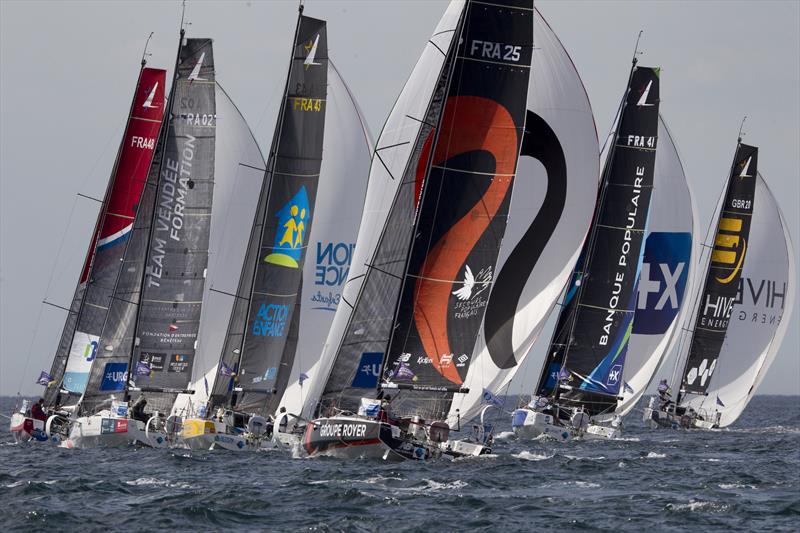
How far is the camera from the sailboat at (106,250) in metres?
36.6

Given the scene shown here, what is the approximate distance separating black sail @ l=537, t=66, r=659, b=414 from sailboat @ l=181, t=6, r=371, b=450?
8.73 metres

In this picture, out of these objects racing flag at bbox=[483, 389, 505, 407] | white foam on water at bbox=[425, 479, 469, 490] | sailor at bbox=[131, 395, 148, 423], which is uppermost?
racing flag at bbox=[483, 389, 505, 407]

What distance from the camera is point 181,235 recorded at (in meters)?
35.8

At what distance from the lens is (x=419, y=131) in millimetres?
27625

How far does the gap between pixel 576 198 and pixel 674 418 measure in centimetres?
2190

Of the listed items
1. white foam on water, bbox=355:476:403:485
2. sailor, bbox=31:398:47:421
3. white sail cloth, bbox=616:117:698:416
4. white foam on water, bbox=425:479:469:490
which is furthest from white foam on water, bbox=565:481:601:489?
white sail cloth, bbox=616:117:698:416

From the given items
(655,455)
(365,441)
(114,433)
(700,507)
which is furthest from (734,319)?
(700,507)

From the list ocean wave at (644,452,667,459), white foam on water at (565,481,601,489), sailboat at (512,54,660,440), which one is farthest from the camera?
sailboat at (512,54,660,440)

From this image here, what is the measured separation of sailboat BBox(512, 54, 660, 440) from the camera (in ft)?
136

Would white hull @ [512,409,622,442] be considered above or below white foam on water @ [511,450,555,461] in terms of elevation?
above

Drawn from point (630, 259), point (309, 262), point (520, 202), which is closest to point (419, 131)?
point (520, 202)

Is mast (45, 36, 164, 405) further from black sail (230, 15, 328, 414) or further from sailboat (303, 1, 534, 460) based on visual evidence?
sailboat (303, 1, 534, 460)

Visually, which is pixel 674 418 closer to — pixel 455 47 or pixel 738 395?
pixel 738 395

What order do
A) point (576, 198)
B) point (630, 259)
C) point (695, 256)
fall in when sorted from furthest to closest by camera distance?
point (695, 256), point (630, 259), point (576, 198)
